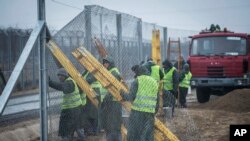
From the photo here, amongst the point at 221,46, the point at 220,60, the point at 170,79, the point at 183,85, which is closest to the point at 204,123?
the point at 170,79

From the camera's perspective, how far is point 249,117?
38.7ft

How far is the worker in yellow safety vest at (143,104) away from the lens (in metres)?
6.95

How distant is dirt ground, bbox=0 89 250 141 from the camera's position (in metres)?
9.09

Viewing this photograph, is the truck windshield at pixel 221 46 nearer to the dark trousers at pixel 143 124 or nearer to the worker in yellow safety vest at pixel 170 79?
the worker in yellow safety vest at pixel 170 79

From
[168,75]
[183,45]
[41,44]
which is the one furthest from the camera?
[183,45]

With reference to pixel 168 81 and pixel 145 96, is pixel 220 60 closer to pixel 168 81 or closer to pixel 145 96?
pixel 168 81

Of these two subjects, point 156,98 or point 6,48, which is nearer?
point 156,98

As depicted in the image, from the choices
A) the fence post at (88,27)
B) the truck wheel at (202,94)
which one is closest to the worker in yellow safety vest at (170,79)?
the truck wheel at (202,94)

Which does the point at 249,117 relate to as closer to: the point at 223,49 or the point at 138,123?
the point at 223,49

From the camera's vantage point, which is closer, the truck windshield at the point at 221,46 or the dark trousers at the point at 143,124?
the dark trousers at the point at 143,124

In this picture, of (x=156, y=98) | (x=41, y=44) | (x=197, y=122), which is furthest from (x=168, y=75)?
(x=41, y=44)

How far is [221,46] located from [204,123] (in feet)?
15.8

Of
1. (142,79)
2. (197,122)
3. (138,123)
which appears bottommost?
(197,122)

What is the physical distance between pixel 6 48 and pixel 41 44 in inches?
592
